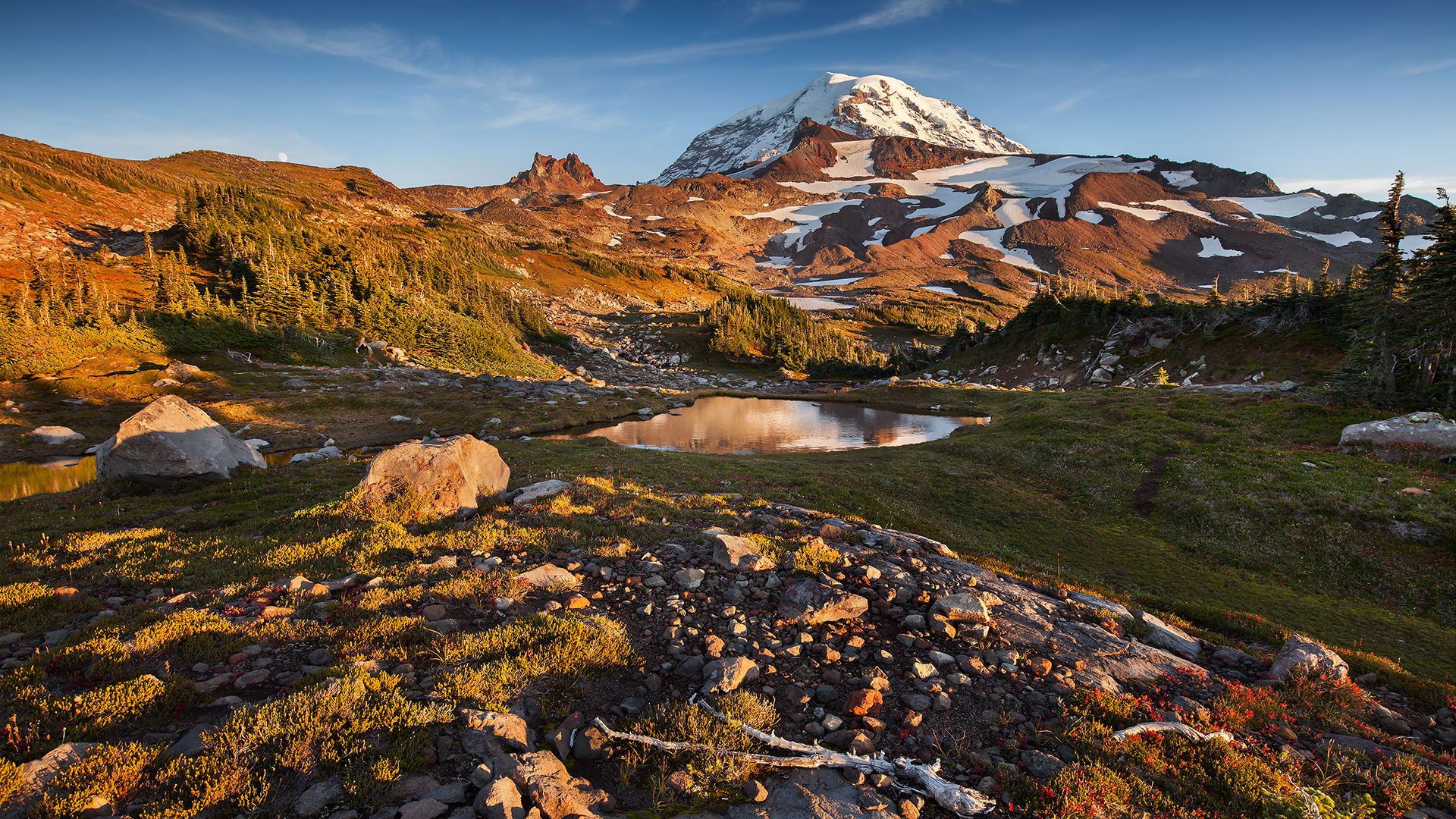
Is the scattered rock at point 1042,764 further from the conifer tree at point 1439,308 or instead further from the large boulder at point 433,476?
the conifer tree at point 1439,308

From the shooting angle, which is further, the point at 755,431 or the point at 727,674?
the point at 755,431

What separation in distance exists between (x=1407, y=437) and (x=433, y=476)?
43145 mm

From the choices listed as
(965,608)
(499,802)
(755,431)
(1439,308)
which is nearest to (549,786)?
(499,802)

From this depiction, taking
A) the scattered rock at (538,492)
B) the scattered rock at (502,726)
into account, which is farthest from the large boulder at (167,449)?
the scattered rock at (502,726)

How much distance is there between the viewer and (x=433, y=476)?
14742 mm

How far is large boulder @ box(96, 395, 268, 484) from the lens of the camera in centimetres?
1891

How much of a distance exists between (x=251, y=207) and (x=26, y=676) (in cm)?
12824

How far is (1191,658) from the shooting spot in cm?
945

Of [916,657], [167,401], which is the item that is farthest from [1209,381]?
[167,401]

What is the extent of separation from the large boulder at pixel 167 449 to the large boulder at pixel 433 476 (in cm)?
1106

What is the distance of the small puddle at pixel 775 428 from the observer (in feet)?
160

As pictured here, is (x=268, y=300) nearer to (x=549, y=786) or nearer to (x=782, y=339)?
(x=549, y=786)

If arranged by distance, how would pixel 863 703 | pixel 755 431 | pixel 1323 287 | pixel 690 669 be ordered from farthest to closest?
pixel 755 431 < pixel 1323 287 < pixel 690 669 < pixel 863 703

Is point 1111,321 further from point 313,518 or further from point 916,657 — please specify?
point 313,518
